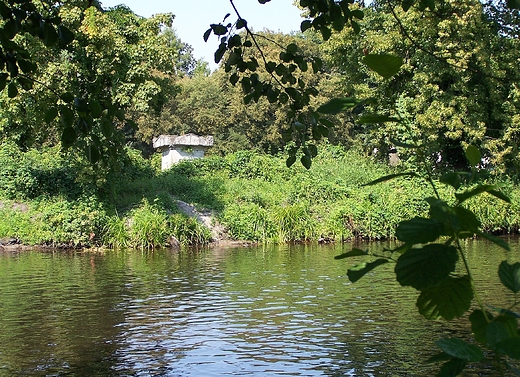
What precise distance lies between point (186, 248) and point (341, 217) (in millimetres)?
5020

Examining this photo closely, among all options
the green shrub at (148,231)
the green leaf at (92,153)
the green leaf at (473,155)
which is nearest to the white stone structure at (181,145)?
the green shrub at (148,231)

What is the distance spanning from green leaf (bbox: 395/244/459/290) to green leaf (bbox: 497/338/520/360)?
0.56ft

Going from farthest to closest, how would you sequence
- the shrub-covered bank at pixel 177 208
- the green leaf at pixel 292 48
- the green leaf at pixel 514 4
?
the shrub-covered bank at pixel 177 208
the green leaf at pixel 292 48
the green leaf at pixel 514 4

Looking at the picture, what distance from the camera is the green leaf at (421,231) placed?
1376mm

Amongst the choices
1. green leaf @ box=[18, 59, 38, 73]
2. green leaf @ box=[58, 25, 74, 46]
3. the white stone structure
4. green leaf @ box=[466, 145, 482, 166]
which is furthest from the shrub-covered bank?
green leaf @ box=[466, 145, 482, 166]

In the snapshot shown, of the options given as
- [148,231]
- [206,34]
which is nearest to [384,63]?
[206,34]

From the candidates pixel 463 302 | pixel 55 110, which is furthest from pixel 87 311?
pixel 463 302

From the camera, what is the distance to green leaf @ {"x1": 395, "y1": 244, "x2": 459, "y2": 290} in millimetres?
1400

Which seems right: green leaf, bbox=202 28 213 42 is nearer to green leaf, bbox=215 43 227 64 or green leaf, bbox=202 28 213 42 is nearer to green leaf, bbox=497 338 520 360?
green leaf, bbox=215 43 227 64

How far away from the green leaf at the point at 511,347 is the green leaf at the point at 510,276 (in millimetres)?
187

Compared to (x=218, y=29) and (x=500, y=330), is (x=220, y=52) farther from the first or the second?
(x=500, y=330)

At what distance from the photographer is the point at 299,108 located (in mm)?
3711

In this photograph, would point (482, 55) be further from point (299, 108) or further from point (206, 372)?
point (299, 108)

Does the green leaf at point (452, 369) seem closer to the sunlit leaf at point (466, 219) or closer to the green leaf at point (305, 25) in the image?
the sunlit leaf at point (466, 219)
